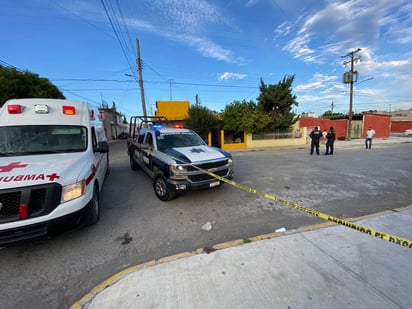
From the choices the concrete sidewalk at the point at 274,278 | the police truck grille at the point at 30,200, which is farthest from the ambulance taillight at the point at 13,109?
the concrete sidewalk at the point at 274,278

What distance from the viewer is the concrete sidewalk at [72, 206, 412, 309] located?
5.84 feet

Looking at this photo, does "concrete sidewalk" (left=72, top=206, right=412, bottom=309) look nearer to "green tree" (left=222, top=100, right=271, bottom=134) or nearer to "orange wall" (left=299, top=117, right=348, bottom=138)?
"green tree" (left=222, top=100, right=271, bottom=134)

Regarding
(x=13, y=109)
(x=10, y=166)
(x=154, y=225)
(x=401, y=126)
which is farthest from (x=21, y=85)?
(x=401, y=126)

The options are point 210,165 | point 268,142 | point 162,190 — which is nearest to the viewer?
point 210,165

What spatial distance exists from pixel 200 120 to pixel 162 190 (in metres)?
11.8

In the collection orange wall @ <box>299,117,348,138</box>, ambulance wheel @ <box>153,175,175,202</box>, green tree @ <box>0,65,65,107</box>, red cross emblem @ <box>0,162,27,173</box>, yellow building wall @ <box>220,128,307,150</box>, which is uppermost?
green tree @ <box>0,65,65,107</box>

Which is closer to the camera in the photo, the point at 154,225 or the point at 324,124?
the point at 154,225

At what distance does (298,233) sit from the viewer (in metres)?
2.92

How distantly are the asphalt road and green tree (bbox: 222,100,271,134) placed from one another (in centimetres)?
1017

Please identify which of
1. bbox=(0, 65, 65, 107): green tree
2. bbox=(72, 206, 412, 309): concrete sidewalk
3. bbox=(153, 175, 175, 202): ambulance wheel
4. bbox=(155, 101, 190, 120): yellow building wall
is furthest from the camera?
bbox=(155, 101, 190, 120): yellow building wall

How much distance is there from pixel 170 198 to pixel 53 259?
Answer: 228 centimetres

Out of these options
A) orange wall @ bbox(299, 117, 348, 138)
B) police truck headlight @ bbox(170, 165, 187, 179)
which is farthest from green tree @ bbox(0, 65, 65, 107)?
orange wall @ bbox(299, 117, 348, 138)

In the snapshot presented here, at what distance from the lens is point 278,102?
16.5 metres

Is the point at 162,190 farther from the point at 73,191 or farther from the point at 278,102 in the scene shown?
the point at 278,102
